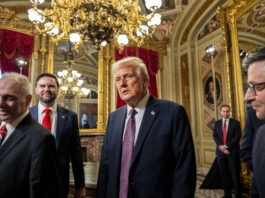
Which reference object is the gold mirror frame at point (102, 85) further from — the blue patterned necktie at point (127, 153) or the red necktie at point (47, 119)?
the blue patterned necktie at point (127, 153)

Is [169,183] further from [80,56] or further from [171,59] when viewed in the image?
[171,59]

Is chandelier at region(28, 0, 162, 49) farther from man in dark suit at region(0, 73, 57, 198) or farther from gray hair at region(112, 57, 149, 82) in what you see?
man in dark suit at region(0, 73, 57, 198)

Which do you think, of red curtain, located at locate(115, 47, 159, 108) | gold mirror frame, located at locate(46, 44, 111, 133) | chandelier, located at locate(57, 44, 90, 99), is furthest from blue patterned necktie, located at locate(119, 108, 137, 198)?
red curtain, located at locate(115, 47, 159, 108)

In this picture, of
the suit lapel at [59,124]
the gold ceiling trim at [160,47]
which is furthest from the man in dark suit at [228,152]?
the gold ceiling trim at [160,47]

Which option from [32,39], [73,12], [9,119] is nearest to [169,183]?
[9,119]

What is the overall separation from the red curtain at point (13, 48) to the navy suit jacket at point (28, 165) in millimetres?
5857

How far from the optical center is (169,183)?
1496mm

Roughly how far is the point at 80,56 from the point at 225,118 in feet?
16.5

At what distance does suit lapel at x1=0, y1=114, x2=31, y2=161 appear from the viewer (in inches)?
49.9

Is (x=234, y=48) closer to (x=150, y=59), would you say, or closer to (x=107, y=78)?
(x=150, y=59)

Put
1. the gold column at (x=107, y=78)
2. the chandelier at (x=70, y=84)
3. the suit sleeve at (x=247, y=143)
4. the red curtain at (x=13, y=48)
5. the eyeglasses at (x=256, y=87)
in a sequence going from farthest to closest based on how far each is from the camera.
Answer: the gold column at (x=107, y=78), the red curtain at (x=13, y=48), the chandelier at (x=70, y=84), the suit sleeve at (x=247, y=143), the eyeglasses at (x=256, y=87)

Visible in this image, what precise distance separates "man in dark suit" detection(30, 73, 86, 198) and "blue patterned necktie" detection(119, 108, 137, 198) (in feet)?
2.40

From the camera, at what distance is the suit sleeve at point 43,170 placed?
1.24 meters

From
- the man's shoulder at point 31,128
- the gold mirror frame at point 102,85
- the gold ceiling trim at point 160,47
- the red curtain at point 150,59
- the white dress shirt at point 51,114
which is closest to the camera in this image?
the man's shoulder at point 31,128
